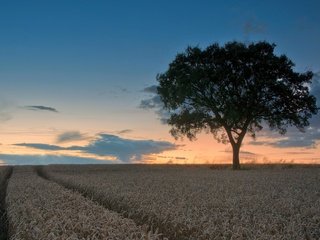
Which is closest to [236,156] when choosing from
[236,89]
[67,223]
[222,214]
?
[236,89]

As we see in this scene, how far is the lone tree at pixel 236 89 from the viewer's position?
171ft

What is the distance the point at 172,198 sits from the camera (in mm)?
19000

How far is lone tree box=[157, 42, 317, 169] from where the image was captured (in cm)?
5219

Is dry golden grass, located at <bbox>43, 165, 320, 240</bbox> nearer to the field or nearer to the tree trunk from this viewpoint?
the field

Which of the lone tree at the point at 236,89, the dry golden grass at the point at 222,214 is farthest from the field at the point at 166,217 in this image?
the lone tree at the point at 236,89

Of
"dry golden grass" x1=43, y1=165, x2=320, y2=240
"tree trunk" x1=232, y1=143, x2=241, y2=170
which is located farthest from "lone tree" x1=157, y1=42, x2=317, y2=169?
"dry golden grass" x1=43, y1=165, x2=320, y2=240

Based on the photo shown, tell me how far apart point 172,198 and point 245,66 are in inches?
1408

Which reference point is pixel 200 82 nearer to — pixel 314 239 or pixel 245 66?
pixel 245 66

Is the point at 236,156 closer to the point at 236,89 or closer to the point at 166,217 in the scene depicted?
the point at 236,89

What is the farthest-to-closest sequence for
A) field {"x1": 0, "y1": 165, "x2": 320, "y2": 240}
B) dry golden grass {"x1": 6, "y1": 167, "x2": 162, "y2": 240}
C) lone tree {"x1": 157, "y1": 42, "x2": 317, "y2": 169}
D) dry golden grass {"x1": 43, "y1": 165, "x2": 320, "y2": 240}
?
lone tree {"x1": 157, "y1": 42, "x2": 317, "y2": 169} < dry golden grass {"x1": 43, "y1": 165, "x2": 320, "y2": 240} < field {"x1": 0, "y1": 165, "x2": 320, "y2": 240} < dry golden grass {"x1": 6, "y1": 167, "x2": 162, "y2": 240}

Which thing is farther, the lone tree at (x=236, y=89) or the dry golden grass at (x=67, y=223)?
the lone tree at (x=236, y=89)

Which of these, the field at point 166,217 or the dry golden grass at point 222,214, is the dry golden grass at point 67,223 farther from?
the dry golden grass at point 222,214

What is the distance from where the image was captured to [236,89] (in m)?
52.9

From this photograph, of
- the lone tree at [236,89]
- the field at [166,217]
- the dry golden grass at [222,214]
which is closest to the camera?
the field at [166,217]
